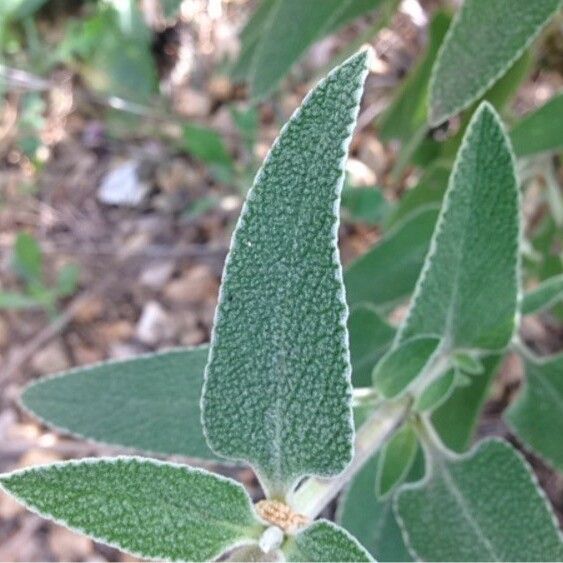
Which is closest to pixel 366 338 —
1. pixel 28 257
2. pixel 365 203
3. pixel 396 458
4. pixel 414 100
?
pixel 396 458

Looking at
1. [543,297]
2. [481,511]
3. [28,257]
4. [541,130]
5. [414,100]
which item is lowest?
[481,511]

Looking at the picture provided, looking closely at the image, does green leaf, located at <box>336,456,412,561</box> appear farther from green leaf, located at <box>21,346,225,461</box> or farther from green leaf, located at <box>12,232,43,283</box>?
green leaf, located at <box>12,232,43,283</box>

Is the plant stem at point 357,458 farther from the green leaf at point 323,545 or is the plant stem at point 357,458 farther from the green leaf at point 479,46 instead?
the green leaf at point 479,46

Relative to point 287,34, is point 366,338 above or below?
below

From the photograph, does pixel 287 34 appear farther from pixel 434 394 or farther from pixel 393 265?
pixel 434 394

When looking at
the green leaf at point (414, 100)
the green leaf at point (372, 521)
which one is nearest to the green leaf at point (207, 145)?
the green leaf at point (414, 100)

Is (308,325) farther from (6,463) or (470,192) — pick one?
(6,463)

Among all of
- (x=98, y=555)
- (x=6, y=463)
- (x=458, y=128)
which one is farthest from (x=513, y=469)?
(x=6, y=463)

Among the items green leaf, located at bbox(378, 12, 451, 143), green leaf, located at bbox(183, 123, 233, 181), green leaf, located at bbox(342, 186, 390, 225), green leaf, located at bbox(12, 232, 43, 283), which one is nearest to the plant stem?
green leaf, located at bbox(378, 12, 451, 143)

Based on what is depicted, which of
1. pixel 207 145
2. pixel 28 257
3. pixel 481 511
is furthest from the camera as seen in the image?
pixel 28 257
